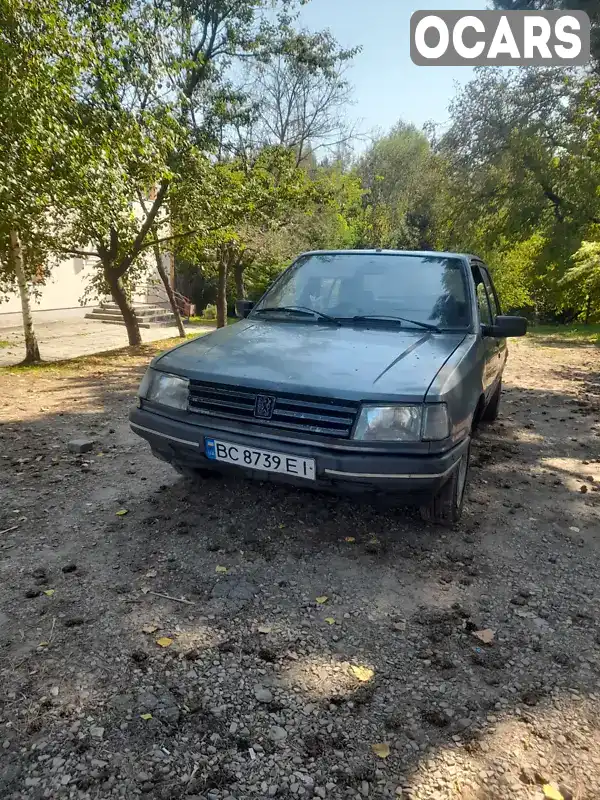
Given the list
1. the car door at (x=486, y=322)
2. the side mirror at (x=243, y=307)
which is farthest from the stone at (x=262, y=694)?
the side mirror at (x=243, y=307)

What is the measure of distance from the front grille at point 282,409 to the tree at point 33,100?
531cm

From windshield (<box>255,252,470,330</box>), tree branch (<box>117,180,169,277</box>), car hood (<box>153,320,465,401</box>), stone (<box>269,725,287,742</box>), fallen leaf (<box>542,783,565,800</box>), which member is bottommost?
fallen leaf (<box>542,783,565,800</box>)

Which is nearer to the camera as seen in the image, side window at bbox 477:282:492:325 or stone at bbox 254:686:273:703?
stone at bbox 254:686:273:703

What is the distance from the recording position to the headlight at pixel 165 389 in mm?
3205

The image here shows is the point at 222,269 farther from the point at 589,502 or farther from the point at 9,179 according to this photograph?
the point at 589,502

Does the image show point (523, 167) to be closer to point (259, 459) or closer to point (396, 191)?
point (259, 459)

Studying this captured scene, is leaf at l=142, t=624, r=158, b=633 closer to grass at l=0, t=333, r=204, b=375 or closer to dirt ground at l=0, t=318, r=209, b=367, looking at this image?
grass at l=0, t=333, r=204, b=375

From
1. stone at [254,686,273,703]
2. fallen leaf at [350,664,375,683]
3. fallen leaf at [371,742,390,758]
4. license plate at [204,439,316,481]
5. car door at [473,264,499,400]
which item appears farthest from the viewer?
car door at [473,264,499,400]

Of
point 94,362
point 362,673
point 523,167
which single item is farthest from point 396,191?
point 362,673

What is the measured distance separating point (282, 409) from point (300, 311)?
4.35 feet

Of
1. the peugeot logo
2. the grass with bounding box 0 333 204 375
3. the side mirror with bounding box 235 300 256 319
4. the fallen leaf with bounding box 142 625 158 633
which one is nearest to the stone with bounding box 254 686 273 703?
the fallen leaf with bounding box 142 625 158 633

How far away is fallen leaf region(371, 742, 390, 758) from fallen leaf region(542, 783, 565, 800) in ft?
1.65

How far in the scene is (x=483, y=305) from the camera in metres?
4.47

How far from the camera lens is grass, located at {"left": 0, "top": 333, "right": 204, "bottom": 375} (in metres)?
9.50
